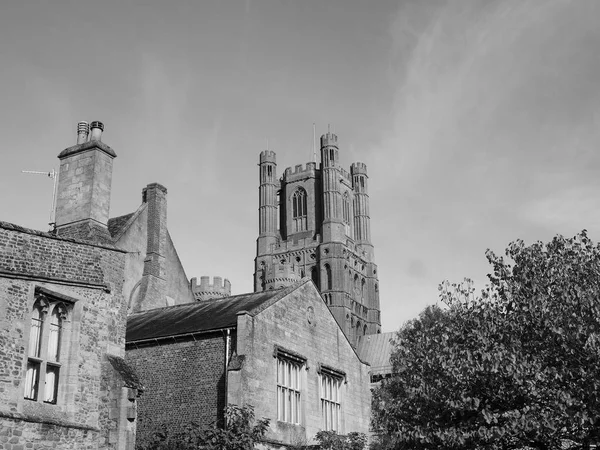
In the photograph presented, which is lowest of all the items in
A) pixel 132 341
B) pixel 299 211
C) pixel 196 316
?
pixel 132 341

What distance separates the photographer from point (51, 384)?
1728 cm

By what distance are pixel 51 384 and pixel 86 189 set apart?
5.97 m

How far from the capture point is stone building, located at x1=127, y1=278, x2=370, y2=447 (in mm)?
24703

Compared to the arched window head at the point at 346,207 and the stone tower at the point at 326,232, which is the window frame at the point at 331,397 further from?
the arched window head at the point at 346,207

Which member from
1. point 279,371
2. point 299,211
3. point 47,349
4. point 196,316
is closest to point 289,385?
point 279,371

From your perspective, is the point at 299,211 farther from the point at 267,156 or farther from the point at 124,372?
the point at 124,372

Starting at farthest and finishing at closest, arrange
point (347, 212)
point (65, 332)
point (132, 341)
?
point (347, 212) < point (132, 341) < point (65, 332)

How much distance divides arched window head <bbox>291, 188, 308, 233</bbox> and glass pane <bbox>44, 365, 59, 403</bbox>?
355 feet

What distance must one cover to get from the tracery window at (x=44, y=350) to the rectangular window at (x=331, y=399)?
13.4 m

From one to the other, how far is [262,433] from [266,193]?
4139 inches

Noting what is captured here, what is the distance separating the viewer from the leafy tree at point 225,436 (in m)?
20.9

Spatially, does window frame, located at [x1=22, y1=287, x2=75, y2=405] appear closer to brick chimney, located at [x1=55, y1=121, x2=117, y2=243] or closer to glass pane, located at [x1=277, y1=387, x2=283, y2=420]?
brick chimney, located at [x1=55, y1=121, x2=117, y2=243]

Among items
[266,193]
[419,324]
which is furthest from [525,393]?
[266,193]

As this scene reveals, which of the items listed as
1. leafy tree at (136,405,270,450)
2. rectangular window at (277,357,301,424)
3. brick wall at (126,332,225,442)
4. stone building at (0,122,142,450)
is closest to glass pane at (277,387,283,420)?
rectangular window at (277,357,301,424)
